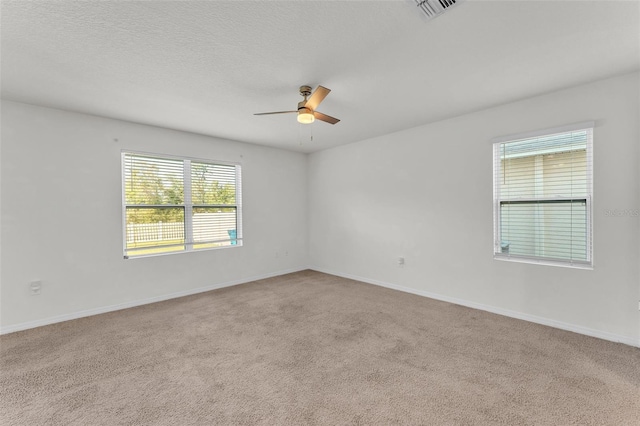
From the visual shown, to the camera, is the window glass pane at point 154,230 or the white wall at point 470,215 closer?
the white wall at point 470,215

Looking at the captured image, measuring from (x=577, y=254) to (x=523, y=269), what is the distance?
508 mm

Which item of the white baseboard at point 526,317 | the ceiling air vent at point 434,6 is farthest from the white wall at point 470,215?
the ceiling air vent at point 434,6

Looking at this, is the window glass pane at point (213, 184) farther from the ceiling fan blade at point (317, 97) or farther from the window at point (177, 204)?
the ceiling fan blade at point (317, 97)

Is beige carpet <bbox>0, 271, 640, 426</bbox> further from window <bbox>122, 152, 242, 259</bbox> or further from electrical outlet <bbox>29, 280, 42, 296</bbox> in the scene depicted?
window <bbox>122, 152, 242, 259</bbox>

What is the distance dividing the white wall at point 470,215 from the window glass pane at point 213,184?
175 centimetres

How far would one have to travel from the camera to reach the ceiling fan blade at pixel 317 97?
7.86ft

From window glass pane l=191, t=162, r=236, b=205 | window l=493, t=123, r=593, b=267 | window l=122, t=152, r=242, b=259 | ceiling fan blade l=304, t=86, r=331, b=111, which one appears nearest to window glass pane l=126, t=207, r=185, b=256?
window l=122, t=152, r=242, b=259

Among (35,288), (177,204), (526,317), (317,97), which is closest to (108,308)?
(35,288)

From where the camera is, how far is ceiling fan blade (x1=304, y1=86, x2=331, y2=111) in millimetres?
2397

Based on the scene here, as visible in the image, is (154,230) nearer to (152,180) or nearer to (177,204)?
(177,204)

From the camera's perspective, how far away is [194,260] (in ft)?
14.3

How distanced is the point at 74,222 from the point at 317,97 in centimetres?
331

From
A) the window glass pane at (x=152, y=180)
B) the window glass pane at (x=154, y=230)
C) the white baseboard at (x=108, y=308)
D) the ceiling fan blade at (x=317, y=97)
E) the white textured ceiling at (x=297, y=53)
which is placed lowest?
the white baseboard at (x=108, y=308)

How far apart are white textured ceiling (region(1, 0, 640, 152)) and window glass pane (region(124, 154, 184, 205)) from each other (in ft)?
2.52
